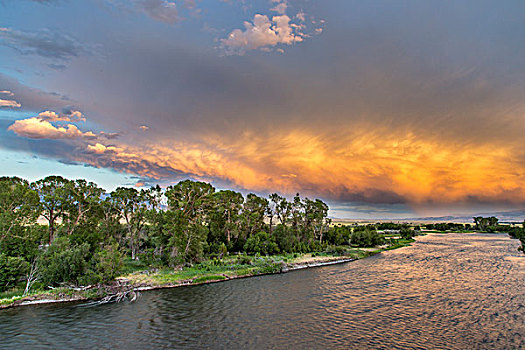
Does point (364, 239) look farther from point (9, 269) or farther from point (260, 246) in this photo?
point (9, 269)

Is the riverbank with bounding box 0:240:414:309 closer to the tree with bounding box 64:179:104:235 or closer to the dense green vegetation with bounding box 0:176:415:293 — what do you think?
the dense green vegetation with bounding box 0:176:415:293

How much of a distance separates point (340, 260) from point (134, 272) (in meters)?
57.9

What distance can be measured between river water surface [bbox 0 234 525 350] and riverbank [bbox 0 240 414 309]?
2.34m

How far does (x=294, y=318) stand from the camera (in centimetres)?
3562

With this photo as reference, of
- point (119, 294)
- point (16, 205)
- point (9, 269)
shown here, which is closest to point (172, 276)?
point (119, 294)

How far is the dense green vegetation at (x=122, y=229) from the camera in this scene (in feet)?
148

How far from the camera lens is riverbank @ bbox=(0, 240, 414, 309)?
135ft

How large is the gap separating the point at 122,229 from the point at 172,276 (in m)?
29.7

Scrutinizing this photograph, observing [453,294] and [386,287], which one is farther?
[386,287]

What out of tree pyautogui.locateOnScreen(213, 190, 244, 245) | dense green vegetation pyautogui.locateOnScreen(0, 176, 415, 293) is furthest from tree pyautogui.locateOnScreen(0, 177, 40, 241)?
tree pyautogui.locateOnScreen(213, 190, 244, 245)

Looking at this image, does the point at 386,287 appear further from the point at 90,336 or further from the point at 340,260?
the point at 90,336

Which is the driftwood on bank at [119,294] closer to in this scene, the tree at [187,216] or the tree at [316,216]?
the tree at [187,216]

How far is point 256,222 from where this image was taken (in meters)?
99.9

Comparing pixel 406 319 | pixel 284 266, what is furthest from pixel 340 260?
pixel 406 319
